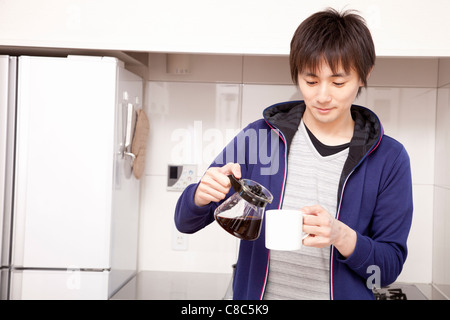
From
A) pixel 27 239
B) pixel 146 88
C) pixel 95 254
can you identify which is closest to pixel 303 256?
pixel 95 254

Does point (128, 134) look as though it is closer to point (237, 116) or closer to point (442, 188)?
point (237, 116)

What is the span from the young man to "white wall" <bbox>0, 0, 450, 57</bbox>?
40 centimetres

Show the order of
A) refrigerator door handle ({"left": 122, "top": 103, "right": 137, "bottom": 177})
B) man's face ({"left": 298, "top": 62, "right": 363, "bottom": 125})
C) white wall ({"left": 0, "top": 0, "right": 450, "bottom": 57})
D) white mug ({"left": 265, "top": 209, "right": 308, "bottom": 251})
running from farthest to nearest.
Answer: refrigerator door handle ({"left": 122, "top": 103, "right": 137, "bottom": 177}) → white wall ({"left": 0, "top": 0, "right": 450, "bottom": 57}) → man's face ({"left": 298, "top": 62, "right": 363, "bottom": 125}) → white mug ({"left": 265, "top": 209, "right": 308, "bottom": 251})

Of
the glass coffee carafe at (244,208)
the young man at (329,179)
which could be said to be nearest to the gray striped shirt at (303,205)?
the young man at (329,179)

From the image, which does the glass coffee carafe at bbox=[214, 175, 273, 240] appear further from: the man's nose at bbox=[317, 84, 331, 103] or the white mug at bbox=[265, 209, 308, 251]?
the man's nose at bbox=[317, 84, 331, 103]

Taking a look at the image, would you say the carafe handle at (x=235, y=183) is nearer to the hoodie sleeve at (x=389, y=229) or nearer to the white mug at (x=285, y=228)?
the white mug at (x=285, y=228)

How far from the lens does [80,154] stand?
1301 millimetres

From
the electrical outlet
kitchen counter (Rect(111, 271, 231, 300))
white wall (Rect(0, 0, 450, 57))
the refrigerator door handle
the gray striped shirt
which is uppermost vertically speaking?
white wall (Rect(0, 0, 450, 57))

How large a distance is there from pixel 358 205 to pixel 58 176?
83 cm

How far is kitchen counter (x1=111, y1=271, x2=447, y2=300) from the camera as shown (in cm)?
141

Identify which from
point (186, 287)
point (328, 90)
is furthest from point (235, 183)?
point (186, 287)

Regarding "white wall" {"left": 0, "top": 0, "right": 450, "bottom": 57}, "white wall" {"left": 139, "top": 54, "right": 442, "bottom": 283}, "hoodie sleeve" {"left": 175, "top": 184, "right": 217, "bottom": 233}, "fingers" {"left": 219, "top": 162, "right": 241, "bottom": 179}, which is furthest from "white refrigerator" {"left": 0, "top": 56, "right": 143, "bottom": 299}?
"fingers" {"left": 219, "top": 162, "right": 241, "bottom": 179}

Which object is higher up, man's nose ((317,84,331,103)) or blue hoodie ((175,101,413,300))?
man's nose ((317,84,331,103))

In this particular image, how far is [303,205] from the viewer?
0.85 meters
